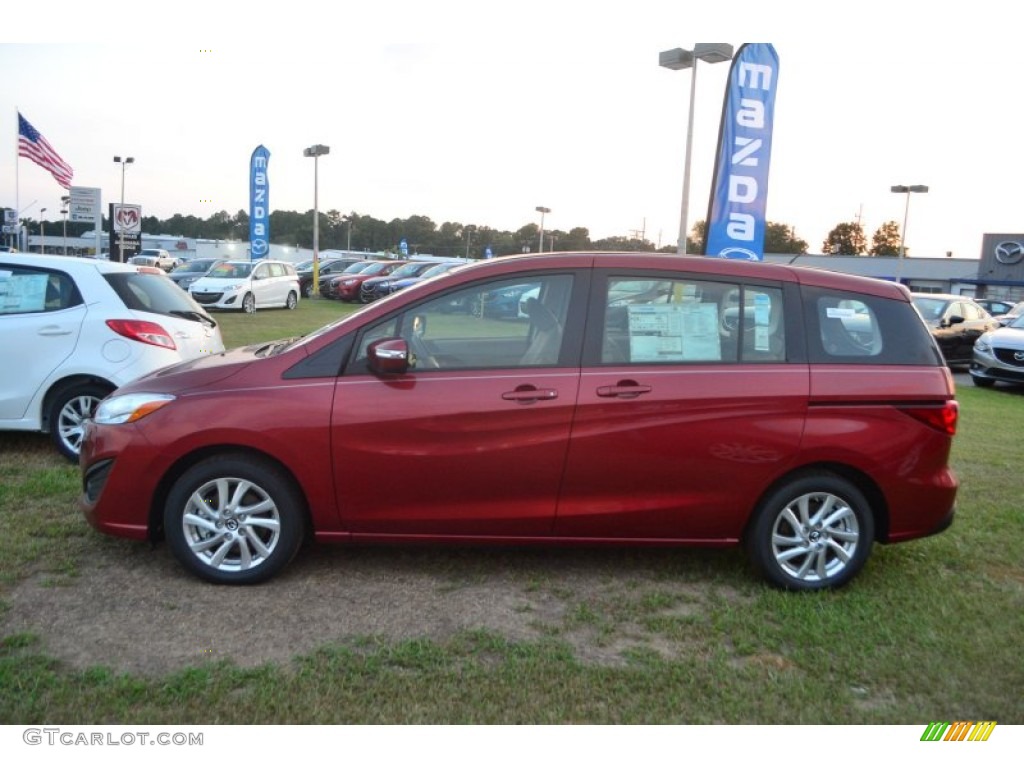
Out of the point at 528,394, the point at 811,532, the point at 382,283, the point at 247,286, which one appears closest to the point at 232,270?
the point at 247,286

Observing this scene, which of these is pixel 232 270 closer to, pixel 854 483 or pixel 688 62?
pixel 688 62

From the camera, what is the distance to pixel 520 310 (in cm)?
452

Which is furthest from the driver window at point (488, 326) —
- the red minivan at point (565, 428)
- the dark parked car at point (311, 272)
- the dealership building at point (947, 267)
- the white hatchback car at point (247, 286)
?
the dealership building at point (947, 267)

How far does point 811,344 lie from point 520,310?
150 centimetres

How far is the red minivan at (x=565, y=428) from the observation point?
14.1ft

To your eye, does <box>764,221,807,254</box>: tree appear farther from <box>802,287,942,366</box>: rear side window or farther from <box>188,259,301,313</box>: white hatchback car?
<box>802,287,942,366</box>: rear side window

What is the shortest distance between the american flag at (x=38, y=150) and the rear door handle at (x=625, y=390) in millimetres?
27719

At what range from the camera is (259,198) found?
3656 cm

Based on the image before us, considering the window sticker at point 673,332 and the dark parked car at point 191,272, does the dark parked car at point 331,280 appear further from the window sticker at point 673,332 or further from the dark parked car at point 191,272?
the window sticker at point 673,332

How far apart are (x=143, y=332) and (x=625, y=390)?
158 inches

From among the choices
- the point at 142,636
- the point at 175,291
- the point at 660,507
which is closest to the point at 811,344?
the point at 660,507

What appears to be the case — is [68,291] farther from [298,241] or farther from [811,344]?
[298,241]

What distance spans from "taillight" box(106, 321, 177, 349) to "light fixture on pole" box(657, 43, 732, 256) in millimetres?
7010
